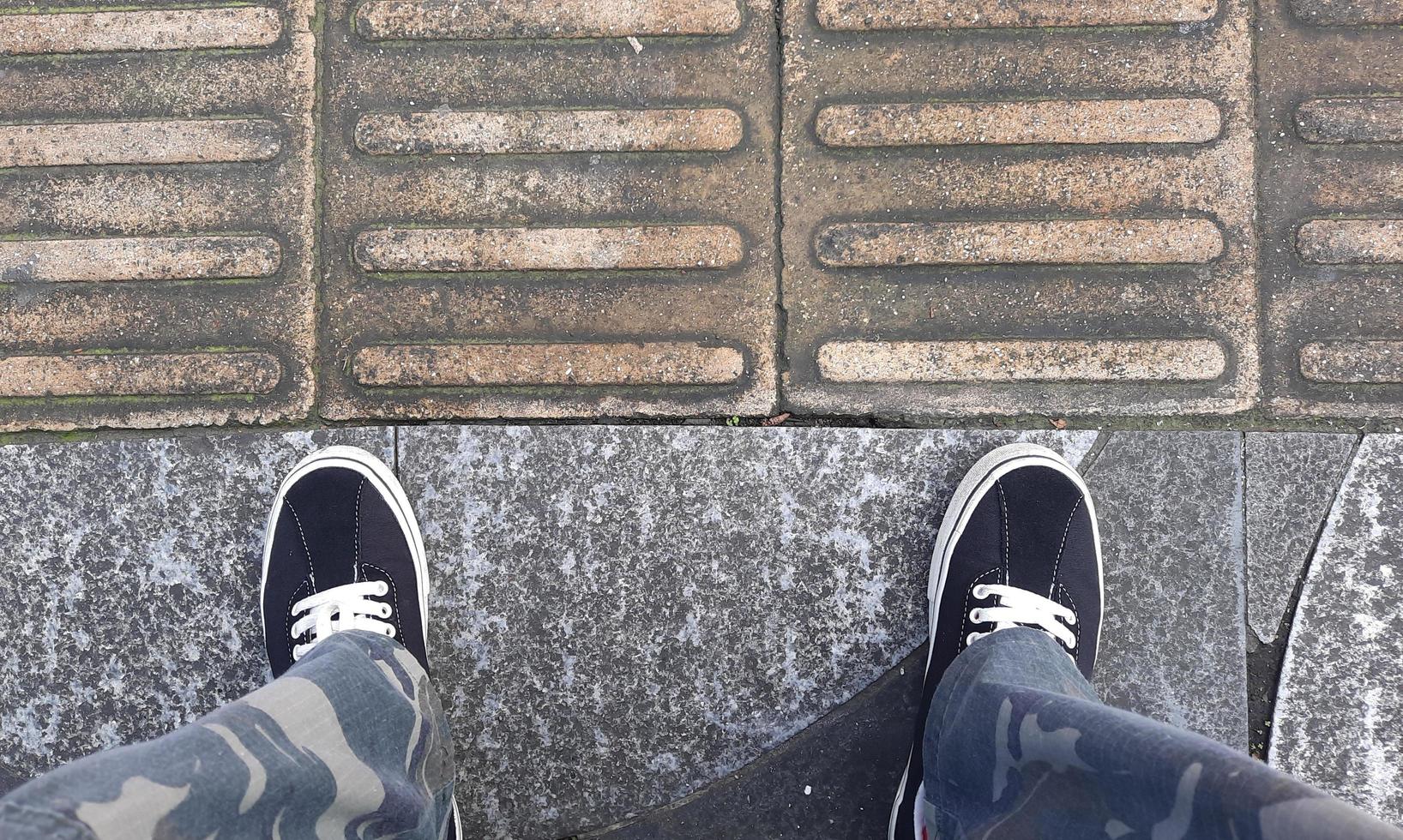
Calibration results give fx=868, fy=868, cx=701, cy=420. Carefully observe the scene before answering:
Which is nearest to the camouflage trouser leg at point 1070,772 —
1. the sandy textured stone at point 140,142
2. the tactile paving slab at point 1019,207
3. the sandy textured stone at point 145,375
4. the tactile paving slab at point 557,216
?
the tactile paving slab at point 1019,207

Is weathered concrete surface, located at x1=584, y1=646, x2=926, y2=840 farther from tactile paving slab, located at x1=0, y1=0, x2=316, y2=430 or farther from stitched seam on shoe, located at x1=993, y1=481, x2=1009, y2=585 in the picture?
tactile paving slab, located at x1=0, y1=0, x2=316, y2=430

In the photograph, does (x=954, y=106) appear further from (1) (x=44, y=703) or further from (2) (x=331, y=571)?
(1) (x=44, y=703)

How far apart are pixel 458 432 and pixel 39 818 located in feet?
2.91

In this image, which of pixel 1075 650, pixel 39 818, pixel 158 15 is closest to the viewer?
pixel 39 818

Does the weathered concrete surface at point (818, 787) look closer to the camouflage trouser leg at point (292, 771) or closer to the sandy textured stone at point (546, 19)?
the camouflage trouser leg at point (292, 771)

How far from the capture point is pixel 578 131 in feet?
5.44

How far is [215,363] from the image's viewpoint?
1655 millimetres

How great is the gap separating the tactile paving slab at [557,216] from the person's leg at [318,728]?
0.23m

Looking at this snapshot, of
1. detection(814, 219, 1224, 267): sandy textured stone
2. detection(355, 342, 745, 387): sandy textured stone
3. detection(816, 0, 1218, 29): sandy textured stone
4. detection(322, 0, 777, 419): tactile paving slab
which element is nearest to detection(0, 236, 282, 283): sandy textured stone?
detection(322, 0, 777, 419): tactile paving slab

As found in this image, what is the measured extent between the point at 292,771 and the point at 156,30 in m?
1.44

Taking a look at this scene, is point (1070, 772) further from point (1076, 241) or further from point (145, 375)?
point (145, 375)

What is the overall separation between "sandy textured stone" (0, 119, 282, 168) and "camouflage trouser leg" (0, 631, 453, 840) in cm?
95

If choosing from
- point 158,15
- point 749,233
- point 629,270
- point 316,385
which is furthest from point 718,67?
point 158,15

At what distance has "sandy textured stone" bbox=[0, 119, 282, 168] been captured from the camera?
1.67 m
